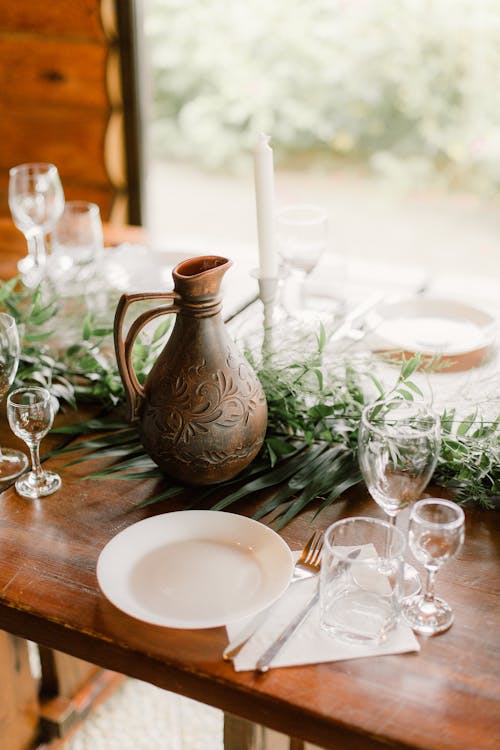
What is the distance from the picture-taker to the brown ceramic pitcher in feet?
3.41

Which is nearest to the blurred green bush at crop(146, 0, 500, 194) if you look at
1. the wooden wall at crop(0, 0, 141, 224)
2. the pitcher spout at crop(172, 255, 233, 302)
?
the wooden wall at crop(0, 0, 141, 224)

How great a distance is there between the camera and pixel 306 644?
0.85m

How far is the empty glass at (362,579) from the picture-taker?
34.0 inches

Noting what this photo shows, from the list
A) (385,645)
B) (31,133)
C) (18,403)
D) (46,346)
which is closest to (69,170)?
(31,133)

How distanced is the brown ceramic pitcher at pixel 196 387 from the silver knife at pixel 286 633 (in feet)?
0.76

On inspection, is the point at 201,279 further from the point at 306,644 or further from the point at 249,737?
the point at 249,737

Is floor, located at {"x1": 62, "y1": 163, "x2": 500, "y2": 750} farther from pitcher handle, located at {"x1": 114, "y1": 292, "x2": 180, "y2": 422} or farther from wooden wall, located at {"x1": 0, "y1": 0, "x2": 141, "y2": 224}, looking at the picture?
pitcher handle, located at {"x1": 114, "y1": 292, "x2": 180, "y2": 422}

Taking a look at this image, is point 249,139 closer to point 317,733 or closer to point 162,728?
point 162,728

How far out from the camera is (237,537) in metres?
1.00

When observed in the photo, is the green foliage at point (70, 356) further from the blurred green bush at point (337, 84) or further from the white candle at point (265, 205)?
the blurred green bush at point (337, 84)

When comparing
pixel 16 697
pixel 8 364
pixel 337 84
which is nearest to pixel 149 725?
pixel 16 697

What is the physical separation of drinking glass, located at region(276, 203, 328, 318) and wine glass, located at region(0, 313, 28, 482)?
0.51m

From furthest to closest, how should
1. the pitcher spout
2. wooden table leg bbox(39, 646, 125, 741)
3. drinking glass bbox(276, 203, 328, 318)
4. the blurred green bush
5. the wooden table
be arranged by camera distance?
the blurred green bush, wooden table leg bbox(39, 646, 125, 741), drinking glass bbox(276, 203, 328, 318), the pitcher spout, the wooden table

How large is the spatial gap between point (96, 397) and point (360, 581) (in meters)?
0.57
